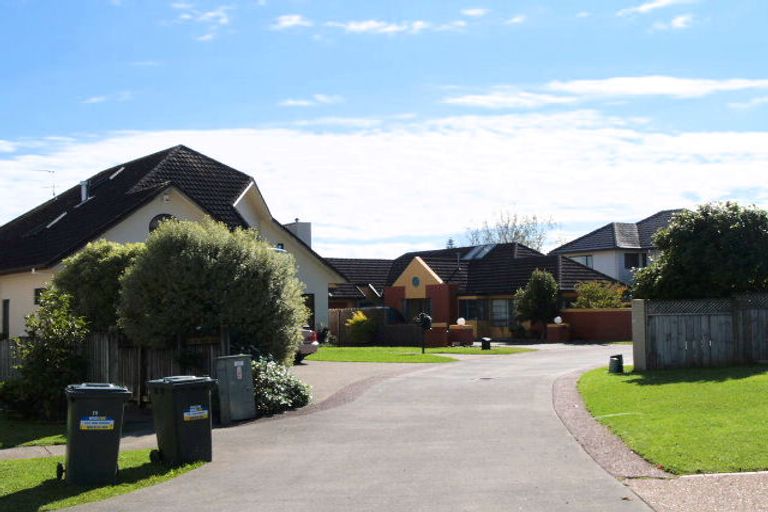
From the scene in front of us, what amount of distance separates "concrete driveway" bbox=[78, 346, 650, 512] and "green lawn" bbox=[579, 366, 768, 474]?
0.90 meters

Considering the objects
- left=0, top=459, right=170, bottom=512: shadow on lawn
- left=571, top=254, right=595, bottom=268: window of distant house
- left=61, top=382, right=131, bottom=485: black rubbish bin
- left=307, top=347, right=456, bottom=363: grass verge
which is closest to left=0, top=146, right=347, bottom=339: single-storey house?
left=307, top=347, right=456, bottom=363: grass verge

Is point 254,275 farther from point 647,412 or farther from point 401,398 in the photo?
point 647,412

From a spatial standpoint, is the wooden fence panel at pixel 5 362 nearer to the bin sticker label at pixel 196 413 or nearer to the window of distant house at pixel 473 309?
the bin sticker label at pixel 196 413

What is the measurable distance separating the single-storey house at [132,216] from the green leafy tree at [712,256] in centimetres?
1444

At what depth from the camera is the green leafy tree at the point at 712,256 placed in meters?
21.2

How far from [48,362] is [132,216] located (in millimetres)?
12586

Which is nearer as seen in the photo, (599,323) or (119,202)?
(119,202)

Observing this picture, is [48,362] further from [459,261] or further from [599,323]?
[459,261]

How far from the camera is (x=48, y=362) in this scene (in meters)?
17.1

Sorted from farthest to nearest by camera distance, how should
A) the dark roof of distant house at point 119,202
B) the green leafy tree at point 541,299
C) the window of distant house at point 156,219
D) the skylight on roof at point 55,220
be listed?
the green leafy tree at point 541,299 → the skylight on roof at point 55,220 → the window of distant house at point 156,219 → the dark roof of distant house at point 119,202

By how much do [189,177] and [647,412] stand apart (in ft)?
75.7

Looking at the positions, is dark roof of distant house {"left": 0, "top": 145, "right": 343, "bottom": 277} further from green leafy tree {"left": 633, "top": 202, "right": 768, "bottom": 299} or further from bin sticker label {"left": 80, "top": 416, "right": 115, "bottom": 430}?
bin sticker label {"left": 80, "top": 416, "right": 115, "bottom": 430}

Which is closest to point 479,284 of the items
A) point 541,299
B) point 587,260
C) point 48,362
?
point 541,299

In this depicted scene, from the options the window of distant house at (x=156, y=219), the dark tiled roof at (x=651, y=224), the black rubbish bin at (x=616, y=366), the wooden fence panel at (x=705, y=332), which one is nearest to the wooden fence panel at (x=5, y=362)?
the window of distant house at (x=156, y=219)
